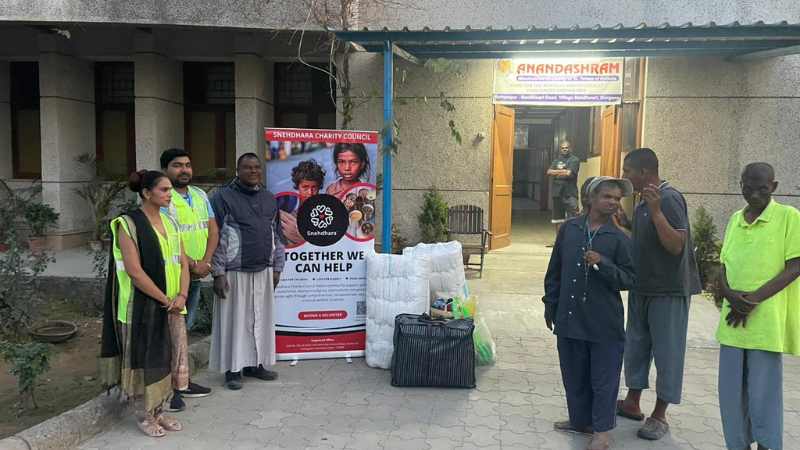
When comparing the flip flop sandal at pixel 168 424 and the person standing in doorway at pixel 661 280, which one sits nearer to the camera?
the person standing in doorway at pixel 661 280

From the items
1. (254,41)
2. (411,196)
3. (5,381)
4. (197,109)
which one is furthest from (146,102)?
(5,381)

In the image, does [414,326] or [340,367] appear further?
[340,367]

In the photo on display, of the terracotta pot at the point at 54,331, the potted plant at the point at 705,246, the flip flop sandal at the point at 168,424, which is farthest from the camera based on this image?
→ the potted plant at the point at 705,246

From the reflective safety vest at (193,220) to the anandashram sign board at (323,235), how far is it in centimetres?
74

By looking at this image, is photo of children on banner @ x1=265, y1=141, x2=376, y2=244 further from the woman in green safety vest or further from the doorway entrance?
the doorway entrance

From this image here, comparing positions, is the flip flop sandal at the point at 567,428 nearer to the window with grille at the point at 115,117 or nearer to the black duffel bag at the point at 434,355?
the black duffel bag at the point at 434,355

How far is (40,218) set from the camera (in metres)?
9.59

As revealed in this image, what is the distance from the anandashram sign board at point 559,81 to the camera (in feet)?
29.3

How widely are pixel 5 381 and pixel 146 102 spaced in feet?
19.2

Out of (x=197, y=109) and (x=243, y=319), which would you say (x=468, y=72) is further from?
(x=243, y=319)

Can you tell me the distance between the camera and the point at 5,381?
504 cm

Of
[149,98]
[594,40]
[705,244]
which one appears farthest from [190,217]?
[705,244]

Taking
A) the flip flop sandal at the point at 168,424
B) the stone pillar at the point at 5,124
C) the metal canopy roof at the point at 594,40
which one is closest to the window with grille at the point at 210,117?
the stone pillar at the point at 5,124

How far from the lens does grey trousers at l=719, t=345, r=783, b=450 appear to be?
128 inches
